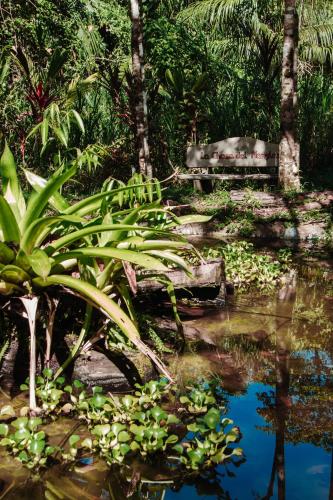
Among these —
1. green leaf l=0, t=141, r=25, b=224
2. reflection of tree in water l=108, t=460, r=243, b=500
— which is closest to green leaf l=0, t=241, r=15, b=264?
green leaf l=0, t=141, r=25, b=224

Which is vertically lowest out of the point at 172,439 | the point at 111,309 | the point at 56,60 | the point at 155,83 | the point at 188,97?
the point at 172,439

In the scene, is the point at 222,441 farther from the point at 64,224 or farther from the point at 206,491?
the point at 64,224

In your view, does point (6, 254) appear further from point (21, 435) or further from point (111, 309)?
point (21, 435)

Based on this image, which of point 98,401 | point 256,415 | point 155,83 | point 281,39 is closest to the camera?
point 98,401

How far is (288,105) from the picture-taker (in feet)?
27.7

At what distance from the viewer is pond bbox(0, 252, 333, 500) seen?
203cm

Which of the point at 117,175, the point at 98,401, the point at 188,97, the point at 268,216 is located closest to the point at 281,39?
the point at 188,97

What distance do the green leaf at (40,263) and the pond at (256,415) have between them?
687 millimetres

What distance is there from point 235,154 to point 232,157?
73mm

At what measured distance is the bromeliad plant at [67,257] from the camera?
105 inches

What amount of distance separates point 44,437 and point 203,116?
9.10 m

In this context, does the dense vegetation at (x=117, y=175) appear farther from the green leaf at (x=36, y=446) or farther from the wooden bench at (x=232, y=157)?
the wooden bench at (x=232, y=157)

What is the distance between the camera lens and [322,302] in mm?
4430

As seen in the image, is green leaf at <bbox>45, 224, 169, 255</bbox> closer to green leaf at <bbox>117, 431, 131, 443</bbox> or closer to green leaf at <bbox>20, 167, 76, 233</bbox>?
green leaf at <bbox>20, 167, 76, 233</bbox>
